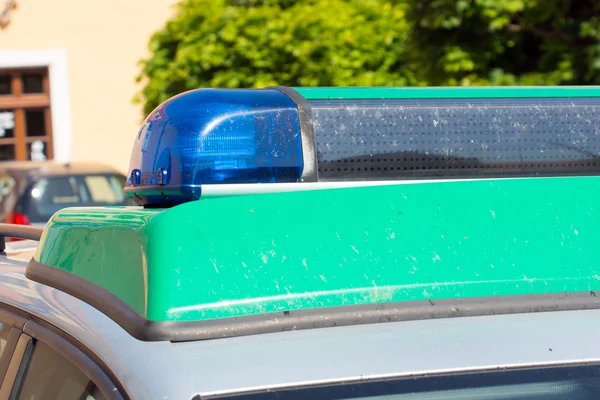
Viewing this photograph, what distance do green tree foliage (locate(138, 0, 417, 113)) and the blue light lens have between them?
10571 millimetres

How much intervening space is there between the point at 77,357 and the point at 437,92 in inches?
34.3

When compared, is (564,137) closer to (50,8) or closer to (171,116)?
(171,116)

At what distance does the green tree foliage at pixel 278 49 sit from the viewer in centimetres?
1230

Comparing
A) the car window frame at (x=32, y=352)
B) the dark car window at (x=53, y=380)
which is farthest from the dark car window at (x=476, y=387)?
the dark car window at (x=53, y=380)

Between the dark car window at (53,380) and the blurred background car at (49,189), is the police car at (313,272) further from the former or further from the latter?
the blurred background car at (49,189)

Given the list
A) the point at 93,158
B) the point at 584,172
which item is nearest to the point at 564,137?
the point at 584,172

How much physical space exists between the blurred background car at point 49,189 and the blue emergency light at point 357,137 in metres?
7.72

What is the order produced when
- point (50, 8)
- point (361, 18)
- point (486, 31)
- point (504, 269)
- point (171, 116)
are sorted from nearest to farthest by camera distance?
point (504, 269) < point (171, 116) < point (486, 31) < point (361, 18) < point (50, 8)

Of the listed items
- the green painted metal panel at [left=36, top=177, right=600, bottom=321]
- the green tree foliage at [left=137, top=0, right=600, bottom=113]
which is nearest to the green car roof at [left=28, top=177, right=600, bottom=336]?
the green painted metal panel at [left=36, top=177, right=600, bottom=321]

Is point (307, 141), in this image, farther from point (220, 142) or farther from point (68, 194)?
point (68, 194)

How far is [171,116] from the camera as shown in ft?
5.47

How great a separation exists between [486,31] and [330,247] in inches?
295

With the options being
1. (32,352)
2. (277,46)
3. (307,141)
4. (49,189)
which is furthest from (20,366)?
(277,46)

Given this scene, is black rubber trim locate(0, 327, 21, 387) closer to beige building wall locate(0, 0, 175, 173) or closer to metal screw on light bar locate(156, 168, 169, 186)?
metal screw on light bar locate(156, 168, 169, 186)
